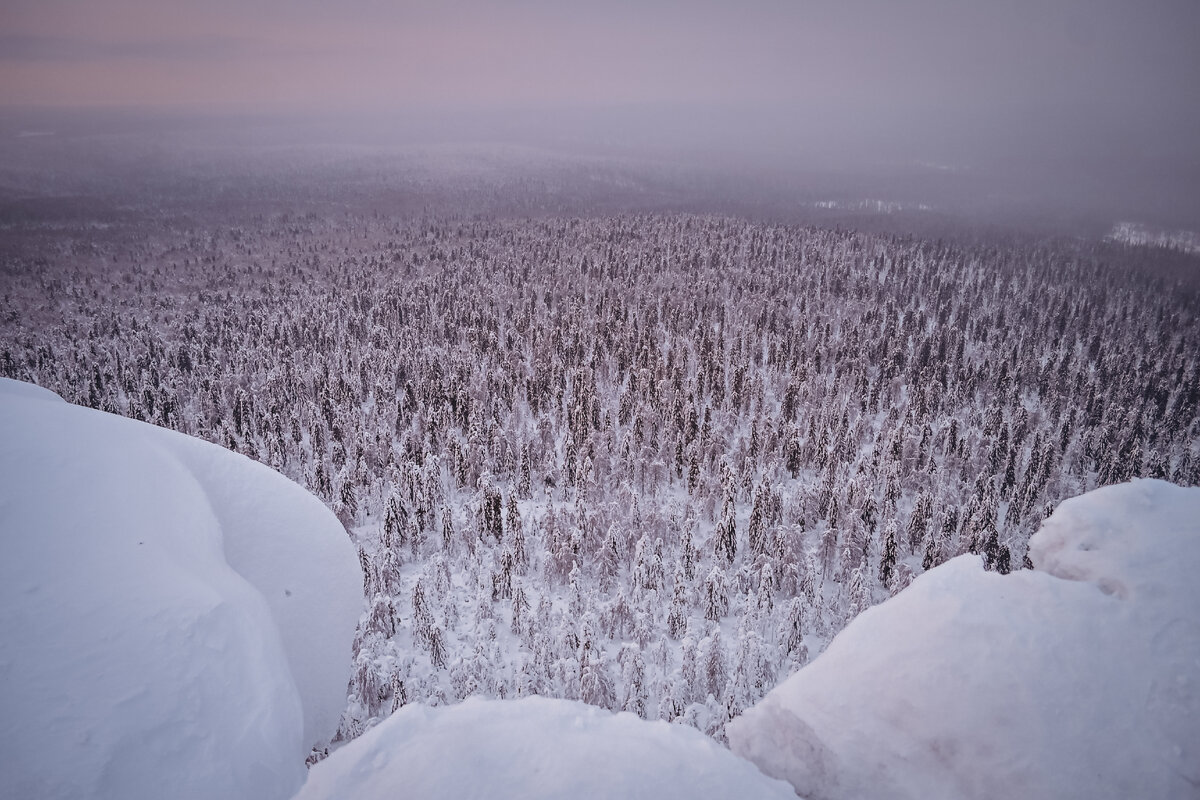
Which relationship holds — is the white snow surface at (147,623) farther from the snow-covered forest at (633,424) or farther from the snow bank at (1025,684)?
the snow-covered forest at (633,424)

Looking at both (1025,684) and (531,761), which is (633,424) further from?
(1025,684)

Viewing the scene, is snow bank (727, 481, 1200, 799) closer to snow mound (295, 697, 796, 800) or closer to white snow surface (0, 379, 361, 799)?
snow mound (295, 697, 796, 800)

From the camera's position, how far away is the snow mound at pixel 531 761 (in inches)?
272

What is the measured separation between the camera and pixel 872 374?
1928 inches

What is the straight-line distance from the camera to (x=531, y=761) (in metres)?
7.27

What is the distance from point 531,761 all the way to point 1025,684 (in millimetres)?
6616

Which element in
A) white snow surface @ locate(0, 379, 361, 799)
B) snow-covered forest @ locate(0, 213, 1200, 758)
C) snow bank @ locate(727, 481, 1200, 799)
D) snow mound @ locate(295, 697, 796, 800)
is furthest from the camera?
snow-covered forest @ locate(0, 213, 1200, 758)

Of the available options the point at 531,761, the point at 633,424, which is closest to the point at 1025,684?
the point at 531,761

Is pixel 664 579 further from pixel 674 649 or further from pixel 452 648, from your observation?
pixel 452 648

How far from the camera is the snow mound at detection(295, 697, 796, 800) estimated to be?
6.91m

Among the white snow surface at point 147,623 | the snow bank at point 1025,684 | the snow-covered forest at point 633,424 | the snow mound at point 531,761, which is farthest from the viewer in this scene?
the snow-covered forest at point 633,424

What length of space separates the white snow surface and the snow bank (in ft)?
25.0

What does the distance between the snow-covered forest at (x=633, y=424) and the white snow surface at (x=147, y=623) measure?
9.51 meters

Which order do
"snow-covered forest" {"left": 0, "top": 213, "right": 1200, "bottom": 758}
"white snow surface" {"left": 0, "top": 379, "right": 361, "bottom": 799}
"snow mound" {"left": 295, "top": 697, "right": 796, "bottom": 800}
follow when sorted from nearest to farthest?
"white snow surface" {"left": 0, "top": 379, "right": 361, "bottom": 799}
"snow mound" {"left": 295, "top": 697, "right": 796, "bottom": 800}
"snow-covered forest" {"left": 0, "top": 213, "right": 1200, "bottom": 758}
